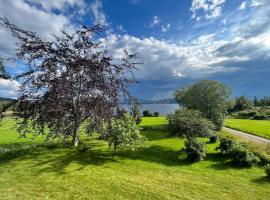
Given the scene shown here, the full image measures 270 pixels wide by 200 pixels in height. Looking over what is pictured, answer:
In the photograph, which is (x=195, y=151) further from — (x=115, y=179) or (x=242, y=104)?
(x=242, y=104)

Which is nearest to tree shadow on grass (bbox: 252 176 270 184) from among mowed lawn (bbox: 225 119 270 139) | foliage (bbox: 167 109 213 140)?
foliage (bbox: 167 109 213 140)

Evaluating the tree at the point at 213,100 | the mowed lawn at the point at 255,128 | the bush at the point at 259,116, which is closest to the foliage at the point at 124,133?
the tree at the point at 213,100

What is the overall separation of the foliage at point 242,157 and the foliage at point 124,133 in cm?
863

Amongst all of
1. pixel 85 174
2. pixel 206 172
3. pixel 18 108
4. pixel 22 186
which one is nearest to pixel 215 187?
pixel 206 172

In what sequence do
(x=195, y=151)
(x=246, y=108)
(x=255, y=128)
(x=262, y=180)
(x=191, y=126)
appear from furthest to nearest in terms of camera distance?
(x=246, y=108), (x=255, y=128), (x=191, y=126), (x=195, y=151), (x=262, y=180)

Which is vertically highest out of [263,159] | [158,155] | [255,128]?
[255,128]

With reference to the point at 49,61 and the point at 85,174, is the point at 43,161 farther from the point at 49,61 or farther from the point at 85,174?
the point at 49,61

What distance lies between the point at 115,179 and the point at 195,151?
33.2 feet

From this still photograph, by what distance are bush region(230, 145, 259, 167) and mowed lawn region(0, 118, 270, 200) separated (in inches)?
28.5

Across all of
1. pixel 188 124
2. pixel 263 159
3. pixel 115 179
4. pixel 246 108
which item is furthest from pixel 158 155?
pixel 246 108

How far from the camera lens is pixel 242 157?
20453 millimetres

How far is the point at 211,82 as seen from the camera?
48719mm

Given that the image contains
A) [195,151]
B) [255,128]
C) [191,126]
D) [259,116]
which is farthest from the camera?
[259,116]

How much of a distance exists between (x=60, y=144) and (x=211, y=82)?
35770mm
